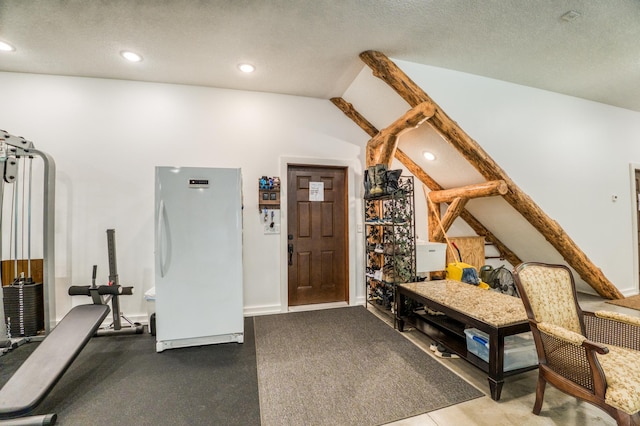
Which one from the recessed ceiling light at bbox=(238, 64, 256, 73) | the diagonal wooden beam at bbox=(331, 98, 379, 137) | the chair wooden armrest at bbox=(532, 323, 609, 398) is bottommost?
the chair wooden armrest at bbox=(532, 323, 609, 398)

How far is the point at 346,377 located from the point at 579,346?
150 centimetres

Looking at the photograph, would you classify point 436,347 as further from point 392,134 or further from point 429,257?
point 392,134

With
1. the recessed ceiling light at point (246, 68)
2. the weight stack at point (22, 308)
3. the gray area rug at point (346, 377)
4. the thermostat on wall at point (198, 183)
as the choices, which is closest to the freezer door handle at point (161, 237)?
the thermostat on wall at point (198, 183)

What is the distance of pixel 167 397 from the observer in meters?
1.93

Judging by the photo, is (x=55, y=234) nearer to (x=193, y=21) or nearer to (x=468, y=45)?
(x=193, y=21)

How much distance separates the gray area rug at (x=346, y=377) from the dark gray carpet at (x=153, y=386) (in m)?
0.18

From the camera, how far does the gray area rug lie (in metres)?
1.77

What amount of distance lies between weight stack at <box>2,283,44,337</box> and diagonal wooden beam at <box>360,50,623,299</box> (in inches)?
164

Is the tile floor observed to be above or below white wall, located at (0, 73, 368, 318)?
below

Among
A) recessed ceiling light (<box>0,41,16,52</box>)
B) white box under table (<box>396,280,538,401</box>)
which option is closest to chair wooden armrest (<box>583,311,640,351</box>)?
white box under table (<box>396,280,538,401</box>)

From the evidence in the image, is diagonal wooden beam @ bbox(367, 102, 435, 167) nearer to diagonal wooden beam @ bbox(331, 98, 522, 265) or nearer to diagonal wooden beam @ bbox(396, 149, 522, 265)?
diagonal wooden beam @ bbox(331, 98, 522, 265)

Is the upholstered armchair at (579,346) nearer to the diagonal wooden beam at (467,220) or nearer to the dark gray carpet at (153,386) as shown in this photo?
the dark gray carpet at (153,386)

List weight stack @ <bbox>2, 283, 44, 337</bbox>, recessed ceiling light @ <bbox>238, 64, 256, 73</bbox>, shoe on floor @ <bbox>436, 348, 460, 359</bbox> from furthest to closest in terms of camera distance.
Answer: recessed ceiling light @ <bbox>238, 64, 256, 73</bbox>
weight stack @ <bbox>2, 283, 44, 337</bbox>
shoe on floor @ <bbox>436, 348, 460, 359</bbox>

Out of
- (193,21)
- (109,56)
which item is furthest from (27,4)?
(193,21)
